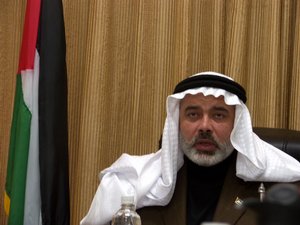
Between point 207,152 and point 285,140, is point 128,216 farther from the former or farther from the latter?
point 285,140

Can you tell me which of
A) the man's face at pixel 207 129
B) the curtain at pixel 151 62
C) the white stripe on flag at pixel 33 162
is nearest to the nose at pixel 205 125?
the man's face at pixel 207 129

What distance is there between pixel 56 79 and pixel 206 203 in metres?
1.09

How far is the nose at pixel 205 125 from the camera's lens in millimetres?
2176

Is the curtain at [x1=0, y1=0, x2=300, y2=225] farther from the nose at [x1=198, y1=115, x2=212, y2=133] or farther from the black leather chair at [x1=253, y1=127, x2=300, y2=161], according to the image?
the nose at [x1=198, y1=115, x2=212, y2=133]

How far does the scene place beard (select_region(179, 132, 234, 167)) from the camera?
2182mm

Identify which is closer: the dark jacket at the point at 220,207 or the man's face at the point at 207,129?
the dark jacket at the point at 220,207

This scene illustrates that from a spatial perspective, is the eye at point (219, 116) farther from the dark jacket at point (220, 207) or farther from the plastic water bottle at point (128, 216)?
the plastic water bottle at point (128, 216)

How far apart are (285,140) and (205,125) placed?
0.35m

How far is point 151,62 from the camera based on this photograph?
3111mm

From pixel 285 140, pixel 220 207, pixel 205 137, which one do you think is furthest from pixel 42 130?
pixel 285 140

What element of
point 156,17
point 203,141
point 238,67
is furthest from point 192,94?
point 156,17

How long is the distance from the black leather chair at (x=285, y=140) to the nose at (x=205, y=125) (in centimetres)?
24

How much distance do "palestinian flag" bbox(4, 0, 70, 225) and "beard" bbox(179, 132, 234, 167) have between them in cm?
83

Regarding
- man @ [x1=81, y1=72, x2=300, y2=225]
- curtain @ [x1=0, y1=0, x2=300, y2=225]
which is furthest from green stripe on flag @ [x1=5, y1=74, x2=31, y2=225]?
man @ [x1=81, y1=72, x2=300, y2=225]
